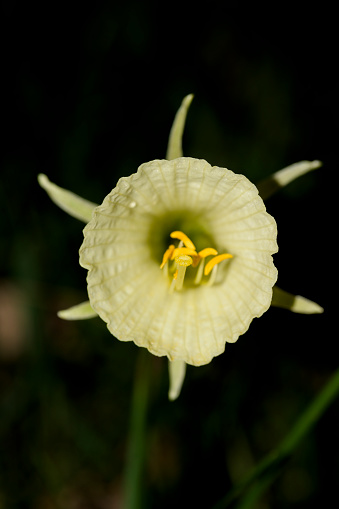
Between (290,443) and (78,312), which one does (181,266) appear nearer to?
(78,312)

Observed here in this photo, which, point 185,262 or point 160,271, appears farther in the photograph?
point 160,271

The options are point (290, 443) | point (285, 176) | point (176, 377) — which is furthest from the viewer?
point (285, 176)

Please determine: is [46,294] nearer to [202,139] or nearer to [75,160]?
[75,160]

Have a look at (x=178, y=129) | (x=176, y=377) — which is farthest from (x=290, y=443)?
(x=178, y=129)

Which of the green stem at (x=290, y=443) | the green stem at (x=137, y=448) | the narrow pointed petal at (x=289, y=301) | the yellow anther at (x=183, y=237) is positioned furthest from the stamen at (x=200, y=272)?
the green stem at (x=290, y=443)

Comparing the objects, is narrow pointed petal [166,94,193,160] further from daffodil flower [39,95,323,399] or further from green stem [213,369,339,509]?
green stem [213,369,339,509]

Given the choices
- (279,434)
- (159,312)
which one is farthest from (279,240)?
(159,312)

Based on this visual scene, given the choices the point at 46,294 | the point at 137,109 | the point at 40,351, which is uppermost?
the point at 137,109

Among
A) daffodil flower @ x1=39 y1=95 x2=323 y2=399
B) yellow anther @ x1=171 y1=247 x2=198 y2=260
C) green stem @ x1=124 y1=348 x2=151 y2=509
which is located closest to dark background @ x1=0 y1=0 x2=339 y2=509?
green stem @ x1=124 y1=348 x2=151 y2=509
